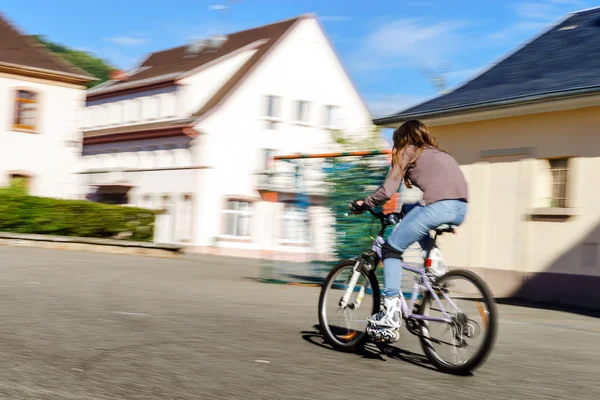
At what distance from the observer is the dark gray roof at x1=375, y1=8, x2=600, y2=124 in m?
16.0

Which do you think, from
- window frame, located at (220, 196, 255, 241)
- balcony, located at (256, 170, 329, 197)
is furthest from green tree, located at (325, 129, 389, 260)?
window frame, located at (220, 196, 255, 241)

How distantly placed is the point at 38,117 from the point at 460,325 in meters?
33.6

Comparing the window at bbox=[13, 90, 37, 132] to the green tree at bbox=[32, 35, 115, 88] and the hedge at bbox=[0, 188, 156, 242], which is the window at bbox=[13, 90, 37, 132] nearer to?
the hedge at bbox=[0, 188, 156, 242]

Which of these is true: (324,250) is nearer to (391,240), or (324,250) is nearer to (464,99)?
(464,99)

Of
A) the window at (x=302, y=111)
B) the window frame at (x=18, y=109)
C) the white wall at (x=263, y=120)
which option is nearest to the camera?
the window frame at (x=18, y=109)

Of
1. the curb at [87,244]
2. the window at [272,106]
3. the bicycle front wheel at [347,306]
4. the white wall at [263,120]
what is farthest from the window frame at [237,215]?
the bicycle front wheel at [347,306]

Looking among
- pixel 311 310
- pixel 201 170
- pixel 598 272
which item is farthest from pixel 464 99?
pixel 201 170

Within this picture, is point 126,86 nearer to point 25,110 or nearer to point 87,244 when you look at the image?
point 25,110

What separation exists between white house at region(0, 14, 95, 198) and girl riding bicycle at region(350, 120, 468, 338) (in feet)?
104

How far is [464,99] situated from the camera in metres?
18.4

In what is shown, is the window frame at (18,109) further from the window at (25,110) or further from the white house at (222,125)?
the white house at (222,125)

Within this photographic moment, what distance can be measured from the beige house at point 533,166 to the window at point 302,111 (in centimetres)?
→ 2824

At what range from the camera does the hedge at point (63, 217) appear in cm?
2439

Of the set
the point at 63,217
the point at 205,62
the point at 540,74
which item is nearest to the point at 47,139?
the point at 205,62
